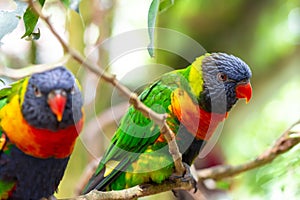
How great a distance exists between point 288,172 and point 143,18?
212cm

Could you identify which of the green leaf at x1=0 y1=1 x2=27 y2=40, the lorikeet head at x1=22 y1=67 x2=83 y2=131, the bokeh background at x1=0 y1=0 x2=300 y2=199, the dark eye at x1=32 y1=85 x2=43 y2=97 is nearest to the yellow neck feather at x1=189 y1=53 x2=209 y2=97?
the bokeh background at x1=0 y1=0 x2=300 y2=199

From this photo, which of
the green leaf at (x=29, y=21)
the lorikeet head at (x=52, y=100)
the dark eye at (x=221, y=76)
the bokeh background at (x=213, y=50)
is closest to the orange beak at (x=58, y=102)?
the lorikeet head at (x=52, y=100)

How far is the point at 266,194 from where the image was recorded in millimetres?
2348

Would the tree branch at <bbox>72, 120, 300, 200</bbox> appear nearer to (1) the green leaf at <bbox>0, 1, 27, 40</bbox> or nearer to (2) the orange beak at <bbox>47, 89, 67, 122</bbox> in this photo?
(2) the orange beak at <bbox>47, 89, 67, 122</bbox>

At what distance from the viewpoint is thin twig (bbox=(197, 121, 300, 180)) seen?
2328 millimetres

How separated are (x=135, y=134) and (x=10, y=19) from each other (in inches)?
36.2

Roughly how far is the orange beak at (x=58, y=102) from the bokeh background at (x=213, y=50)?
1151mm

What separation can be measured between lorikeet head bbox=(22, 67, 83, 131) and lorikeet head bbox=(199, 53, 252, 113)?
77 cm

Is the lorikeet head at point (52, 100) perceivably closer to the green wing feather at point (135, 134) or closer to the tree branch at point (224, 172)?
the tree branch at point (224, 172)

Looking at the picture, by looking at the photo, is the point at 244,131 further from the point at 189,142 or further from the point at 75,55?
the point at 75,55

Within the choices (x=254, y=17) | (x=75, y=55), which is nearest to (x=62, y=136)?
(x=75, y=55)

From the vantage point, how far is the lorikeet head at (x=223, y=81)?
2201 millimetres

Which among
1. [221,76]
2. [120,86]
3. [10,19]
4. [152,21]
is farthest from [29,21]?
[221,76]

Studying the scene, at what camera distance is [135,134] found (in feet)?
7.39
